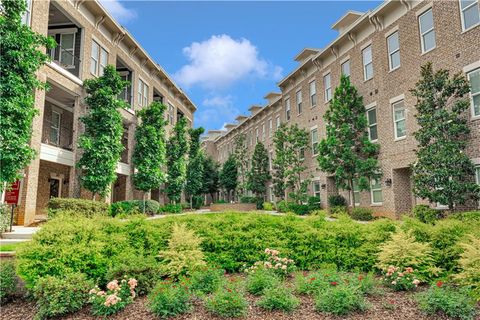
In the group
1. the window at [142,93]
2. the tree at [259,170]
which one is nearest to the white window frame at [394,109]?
the window at [142,93]

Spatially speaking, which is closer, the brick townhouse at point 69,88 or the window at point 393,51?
the brick townhouse at point 69,88

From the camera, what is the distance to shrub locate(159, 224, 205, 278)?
A: 623 cm

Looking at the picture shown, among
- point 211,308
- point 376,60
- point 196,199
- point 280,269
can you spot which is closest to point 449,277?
point 280,269

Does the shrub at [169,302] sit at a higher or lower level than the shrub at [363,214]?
lower

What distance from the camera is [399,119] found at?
17109 mm

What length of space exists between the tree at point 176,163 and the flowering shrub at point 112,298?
21.8m

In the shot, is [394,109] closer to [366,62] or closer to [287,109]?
[366,62]

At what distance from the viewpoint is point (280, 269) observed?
254 inches

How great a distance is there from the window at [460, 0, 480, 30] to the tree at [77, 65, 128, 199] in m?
16.5

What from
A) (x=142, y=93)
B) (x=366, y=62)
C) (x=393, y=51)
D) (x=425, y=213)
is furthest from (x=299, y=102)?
(x=425, y=213)

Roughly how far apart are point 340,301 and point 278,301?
89 cm

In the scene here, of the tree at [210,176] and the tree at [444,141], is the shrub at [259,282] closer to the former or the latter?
the tree at [444,141]

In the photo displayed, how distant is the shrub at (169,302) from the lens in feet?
15.8

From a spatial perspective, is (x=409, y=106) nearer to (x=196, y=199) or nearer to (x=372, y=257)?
(x=372, y=257)
